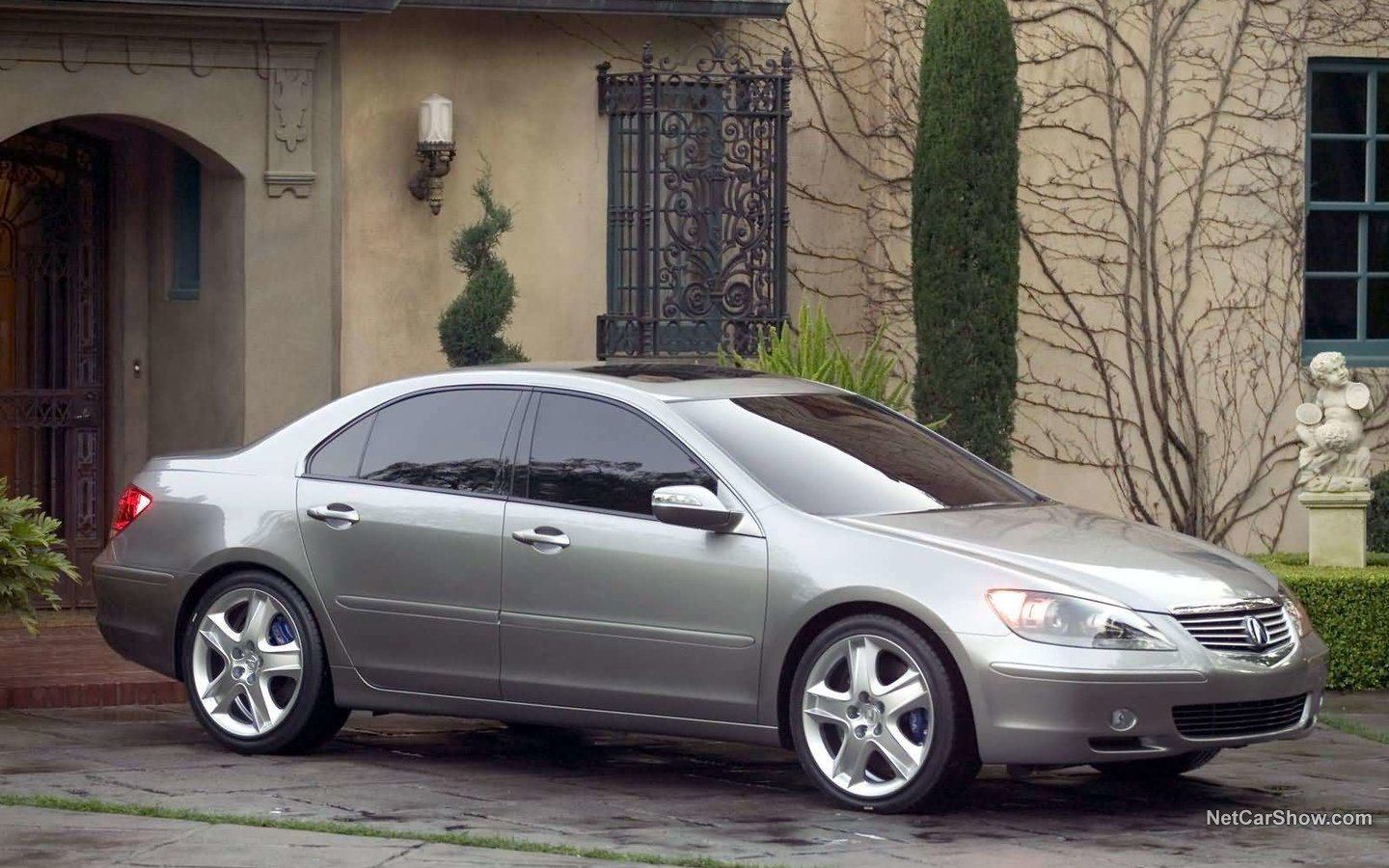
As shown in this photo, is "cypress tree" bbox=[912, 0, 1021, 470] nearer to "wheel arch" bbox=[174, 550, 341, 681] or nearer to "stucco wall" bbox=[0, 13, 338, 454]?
"stucco wall" bbox=[0, 13, 338, 454]

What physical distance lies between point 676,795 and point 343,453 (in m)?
1.97

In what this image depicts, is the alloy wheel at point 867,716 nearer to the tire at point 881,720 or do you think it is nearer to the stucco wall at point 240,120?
the tire at point 881,720

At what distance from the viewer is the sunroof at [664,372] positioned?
8.23 m

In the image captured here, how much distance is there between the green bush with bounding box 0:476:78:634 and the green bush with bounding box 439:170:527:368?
3.90 m

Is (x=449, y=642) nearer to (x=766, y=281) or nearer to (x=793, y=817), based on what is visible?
(x=793, y=817)

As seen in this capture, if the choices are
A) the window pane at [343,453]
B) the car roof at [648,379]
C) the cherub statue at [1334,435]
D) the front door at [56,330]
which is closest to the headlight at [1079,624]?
the car roof at [648,379]

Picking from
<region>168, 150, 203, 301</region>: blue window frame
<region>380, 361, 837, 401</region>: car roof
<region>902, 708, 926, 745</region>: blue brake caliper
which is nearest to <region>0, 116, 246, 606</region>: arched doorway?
<region>168, 150, 203, 301</region>: blue window frame

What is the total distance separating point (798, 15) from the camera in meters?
14.5

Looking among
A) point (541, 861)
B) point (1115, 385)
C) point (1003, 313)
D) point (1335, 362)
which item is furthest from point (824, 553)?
point (1115, 385)

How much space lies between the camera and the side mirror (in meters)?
7.35

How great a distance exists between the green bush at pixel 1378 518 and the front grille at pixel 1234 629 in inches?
268

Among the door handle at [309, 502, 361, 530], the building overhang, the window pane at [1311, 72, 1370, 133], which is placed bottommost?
the door handle at [309, 502, 361, 530]

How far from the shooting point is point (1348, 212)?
14805 millimetres

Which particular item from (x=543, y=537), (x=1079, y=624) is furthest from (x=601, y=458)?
(x=1079, y=624)
